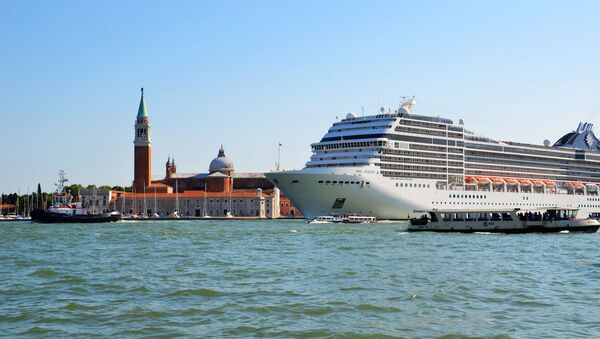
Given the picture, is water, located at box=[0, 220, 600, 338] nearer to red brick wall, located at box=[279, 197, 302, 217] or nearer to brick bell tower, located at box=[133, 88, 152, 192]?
brick bell tower, located at box=[133, 88, 152, 192]

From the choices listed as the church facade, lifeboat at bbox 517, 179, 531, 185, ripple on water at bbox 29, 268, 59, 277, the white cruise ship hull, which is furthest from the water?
the church facade

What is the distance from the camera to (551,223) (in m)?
56.8

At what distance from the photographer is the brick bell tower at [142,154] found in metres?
157

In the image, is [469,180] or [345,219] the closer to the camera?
[345,219]

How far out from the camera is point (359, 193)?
254 ft

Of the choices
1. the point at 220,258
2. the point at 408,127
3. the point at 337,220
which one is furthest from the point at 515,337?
the point at 408,127

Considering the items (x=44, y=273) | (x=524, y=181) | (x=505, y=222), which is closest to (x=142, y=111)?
(x=524, y=181)

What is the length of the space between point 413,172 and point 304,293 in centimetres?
6054

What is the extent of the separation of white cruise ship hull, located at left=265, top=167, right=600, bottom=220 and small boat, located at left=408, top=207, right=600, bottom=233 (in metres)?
16.5

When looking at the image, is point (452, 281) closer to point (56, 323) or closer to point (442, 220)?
point (56, 323)

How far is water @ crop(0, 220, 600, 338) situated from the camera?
17.5 meters

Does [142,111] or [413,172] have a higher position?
[142,111]

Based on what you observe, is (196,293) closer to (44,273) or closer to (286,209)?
(44,273)

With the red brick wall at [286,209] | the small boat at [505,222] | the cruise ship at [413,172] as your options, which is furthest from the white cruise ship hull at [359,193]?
the red brick wall at [286,209]
